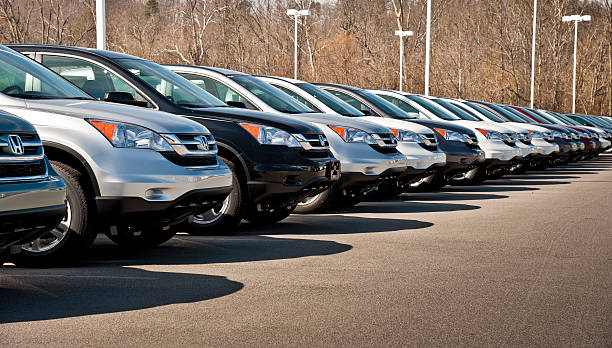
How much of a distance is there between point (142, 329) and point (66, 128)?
2489 millimetres

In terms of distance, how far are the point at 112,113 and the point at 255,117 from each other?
2.34 meters

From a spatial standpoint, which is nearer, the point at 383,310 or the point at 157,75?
the point at 383,310

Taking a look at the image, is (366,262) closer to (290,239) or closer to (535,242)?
(290,239)

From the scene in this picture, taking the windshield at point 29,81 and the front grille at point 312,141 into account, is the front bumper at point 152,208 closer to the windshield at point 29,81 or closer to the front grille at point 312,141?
the windshield at point 29,81

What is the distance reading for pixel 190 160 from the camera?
25.0ft

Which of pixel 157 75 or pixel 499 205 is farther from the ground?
pixel 157 75

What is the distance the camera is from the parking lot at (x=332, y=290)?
5.16 meters

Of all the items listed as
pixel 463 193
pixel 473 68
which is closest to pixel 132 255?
pixel 463 193

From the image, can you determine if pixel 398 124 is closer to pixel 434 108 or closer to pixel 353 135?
pixel 353 135

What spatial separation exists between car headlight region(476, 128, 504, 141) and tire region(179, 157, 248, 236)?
954cm

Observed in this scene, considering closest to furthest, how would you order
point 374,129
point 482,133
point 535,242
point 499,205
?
point 535,242, point 374,129, point 499,205, point 482,133

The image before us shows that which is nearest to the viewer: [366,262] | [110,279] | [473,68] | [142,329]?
[142,329]

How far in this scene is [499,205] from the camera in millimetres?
13297

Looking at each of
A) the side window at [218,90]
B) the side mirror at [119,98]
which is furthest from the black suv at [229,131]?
the side window at [218,90]
